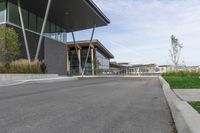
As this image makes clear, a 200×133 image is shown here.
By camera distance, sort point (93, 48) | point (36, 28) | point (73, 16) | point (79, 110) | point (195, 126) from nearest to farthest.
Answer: point (195, 126) → point (79, 110) → point (36, 28) → point (73, 16) → point (93, 48)

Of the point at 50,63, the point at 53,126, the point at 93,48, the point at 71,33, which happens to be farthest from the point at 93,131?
the point at 93,48

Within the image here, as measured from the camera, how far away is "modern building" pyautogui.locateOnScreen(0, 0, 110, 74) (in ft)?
103

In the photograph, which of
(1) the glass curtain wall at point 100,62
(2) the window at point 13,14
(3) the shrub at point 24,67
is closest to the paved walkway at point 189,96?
(3) the shrub at point 24,67

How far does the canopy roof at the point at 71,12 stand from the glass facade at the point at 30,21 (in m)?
0.57

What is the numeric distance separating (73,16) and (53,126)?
3503 cm

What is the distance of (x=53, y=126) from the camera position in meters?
5.56

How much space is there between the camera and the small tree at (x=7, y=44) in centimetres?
2789

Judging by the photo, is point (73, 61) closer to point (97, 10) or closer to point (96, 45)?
point (96, 45)

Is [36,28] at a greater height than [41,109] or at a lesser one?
greater

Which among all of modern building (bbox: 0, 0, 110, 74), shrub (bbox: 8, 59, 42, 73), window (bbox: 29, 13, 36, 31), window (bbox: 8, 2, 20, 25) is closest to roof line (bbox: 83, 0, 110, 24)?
modern building (bbox: 0, 0, 110, 74)

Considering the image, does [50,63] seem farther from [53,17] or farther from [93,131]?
[93,131]

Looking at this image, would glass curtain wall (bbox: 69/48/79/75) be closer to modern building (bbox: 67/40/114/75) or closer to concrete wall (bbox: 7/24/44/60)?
modern building (bbox: 67/40/114/75)

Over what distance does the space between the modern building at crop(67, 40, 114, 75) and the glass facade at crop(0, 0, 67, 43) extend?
15189 mm

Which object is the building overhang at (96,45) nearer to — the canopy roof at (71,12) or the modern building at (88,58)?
the modern building at (88,58)
